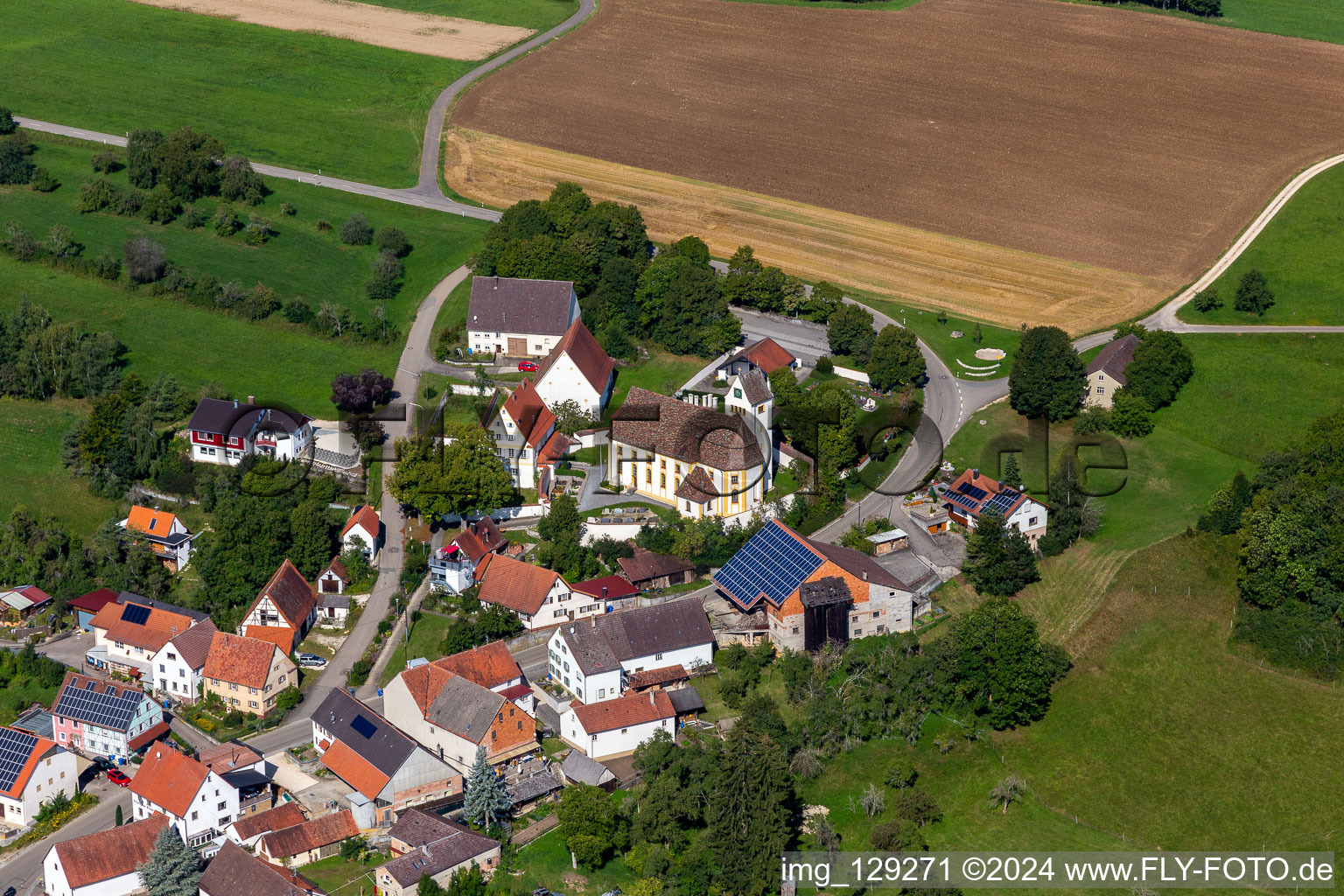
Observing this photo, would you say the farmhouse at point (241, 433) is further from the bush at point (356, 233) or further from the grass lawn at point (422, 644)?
the bush at point (356, 233)

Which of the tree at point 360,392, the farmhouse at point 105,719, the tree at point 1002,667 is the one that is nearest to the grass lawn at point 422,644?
the farmhouse at point 105,719

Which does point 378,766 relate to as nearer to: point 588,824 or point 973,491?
point 588,824

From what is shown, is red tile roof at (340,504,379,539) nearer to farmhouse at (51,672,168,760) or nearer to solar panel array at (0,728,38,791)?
farmhouse at (51,672,168,760)

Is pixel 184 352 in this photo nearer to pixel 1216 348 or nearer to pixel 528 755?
pixel 528 755

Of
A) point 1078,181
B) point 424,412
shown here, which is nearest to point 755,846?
point 424,412

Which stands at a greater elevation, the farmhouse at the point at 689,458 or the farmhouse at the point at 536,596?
the farmhouse at the point at 689,458

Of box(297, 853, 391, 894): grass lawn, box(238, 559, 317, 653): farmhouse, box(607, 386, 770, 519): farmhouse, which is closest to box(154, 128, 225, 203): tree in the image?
box(607, 386, 770, 519): farmhouse
